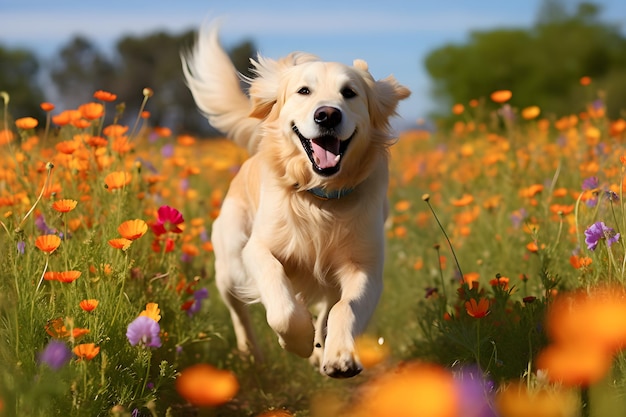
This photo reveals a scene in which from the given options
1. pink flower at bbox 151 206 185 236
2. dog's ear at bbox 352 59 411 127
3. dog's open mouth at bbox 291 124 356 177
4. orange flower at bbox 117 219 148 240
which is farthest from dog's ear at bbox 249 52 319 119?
orange flower at bbox 117 219 148 240

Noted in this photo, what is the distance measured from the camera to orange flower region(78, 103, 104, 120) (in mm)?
3512

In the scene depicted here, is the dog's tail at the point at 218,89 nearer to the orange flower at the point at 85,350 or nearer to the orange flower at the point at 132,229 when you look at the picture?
the orange flower at the point at 132,229

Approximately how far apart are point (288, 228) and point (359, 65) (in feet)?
3.17

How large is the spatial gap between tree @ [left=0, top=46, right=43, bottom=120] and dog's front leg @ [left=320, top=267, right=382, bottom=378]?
93.4ft

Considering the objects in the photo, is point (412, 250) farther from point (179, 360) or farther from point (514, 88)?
point (514, 88)

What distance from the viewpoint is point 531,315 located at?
304cm

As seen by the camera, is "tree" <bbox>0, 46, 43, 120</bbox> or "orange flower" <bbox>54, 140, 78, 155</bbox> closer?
"orange flower" <bbox>54, 140, 78, 155</bbox>

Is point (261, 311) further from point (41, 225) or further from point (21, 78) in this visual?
point (21, 78)

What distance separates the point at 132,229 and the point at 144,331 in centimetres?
48

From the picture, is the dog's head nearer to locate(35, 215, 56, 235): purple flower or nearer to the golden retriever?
the golden retriever

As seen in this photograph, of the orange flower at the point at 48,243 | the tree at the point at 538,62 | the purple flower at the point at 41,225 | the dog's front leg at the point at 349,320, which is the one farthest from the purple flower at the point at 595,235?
the tree at the point at 538,62

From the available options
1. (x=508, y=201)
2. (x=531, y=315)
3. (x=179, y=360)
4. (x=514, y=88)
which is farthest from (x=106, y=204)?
→ (x=514, y=88)

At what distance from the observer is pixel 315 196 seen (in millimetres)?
3539

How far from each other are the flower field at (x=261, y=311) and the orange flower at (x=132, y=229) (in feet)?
0.04
